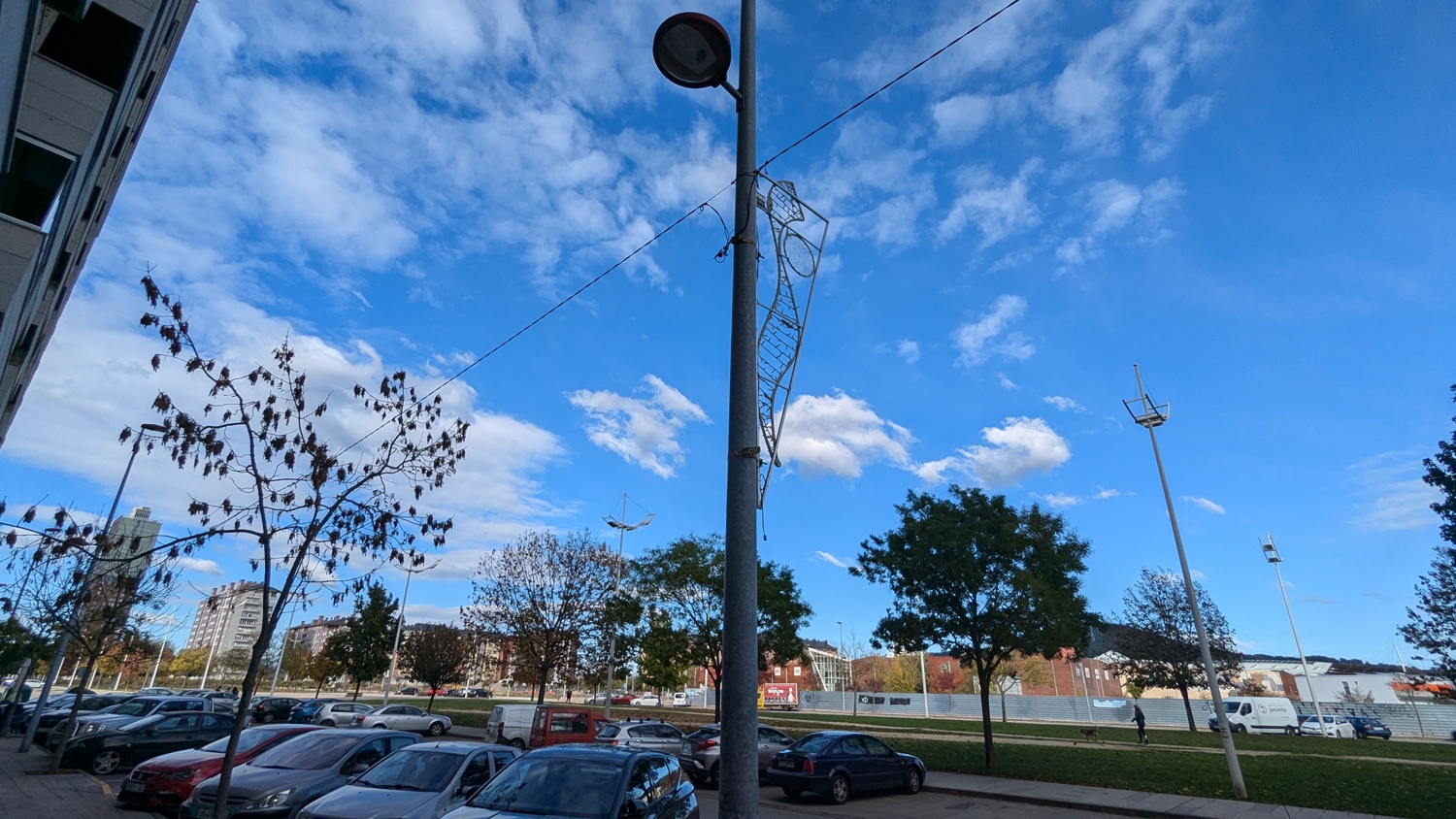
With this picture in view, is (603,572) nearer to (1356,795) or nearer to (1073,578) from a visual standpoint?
(1073,578)

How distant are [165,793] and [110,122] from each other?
1268 cm

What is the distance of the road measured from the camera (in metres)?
14.2

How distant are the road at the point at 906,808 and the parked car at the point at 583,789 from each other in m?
7.45

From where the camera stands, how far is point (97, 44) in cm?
1330

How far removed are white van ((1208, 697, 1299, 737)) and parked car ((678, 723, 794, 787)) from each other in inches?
1593

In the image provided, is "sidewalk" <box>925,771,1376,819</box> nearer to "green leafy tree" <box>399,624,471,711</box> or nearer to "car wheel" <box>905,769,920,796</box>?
"car wheel" <box>905,769,920,796</box>

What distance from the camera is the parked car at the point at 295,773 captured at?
29.9 ft

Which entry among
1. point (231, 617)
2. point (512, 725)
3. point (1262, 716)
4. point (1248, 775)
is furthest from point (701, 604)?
point (231, 617)

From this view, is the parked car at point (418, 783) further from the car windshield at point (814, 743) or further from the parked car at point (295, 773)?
the car windshield at point (814, 743)

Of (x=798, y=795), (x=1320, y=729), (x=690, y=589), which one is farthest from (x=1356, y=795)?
(x=1320, y=729)

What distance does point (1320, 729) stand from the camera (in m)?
43.5

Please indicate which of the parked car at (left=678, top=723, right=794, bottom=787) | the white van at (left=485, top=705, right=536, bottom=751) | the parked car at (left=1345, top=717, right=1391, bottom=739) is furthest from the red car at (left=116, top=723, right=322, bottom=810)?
the parked car at (left=1345, top=717, right=1391, bottom=739)

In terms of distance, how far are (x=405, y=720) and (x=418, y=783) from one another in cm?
2702

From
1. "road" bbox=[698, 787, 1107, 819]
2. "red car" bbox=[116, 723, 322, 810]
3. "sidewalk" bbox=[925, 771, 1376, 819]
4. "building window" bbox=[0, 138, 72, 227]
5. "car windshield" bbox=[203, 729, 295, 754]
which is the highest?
"building window" bbox=[0, 138, 72, 227]
